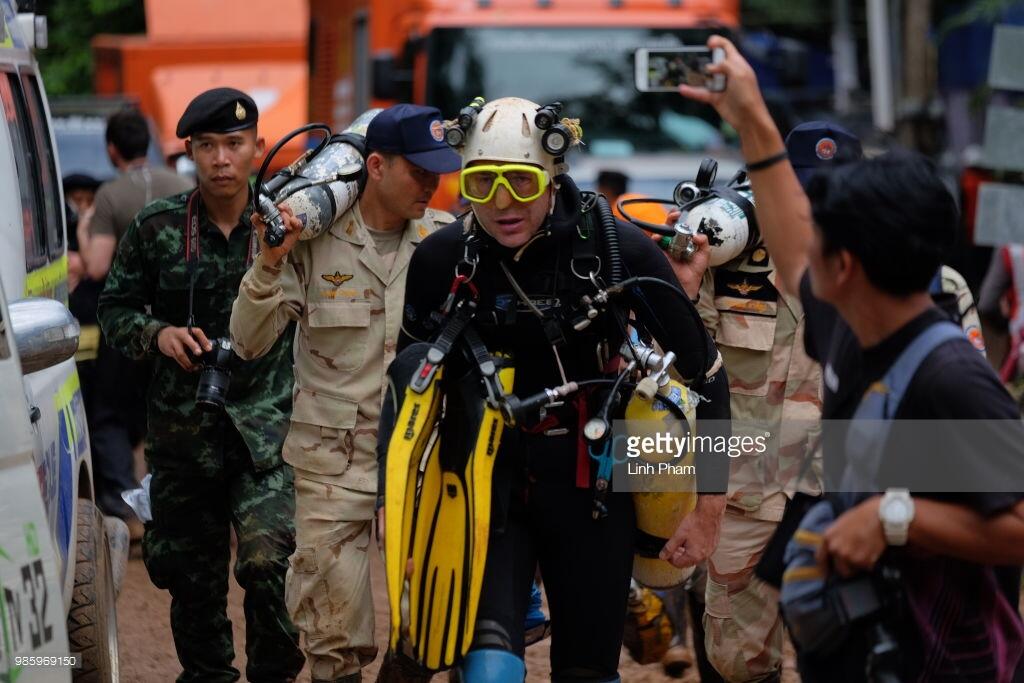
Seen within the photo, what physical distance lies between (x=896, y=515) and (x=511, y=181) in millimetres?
1650

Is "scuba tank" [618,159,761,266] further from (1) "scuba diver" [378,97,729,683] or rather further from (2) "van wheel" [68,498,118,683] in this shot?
(2) "van wheel" [68,498,118,683]

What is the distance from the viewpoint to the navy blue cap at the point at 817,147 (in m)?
5.30

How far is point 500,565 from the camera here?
4.32 m

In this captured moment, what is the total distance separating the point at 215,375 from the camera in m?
5.71

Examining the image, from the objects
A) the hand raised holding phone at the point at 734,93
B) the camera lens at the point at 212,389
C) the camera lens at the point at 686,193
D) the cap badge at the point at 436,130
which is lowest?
the camera lens at the point at 212,389

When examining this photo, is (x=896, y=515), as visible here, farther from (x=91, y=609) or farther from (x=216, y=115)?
(x=216, y=115)

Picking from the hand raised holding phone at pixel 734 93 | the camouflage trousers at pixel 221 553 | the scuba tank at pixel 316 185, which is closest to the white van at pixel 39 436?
the camouflage trousers at pixel 221 553

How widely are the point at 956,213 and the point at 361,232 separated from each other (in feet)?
8.85

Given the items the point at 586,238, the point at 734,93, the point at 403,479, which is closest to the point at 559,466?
the point at 403,479

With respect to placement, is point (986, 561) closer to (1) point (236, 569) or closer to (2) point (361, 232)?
(2) point (361, 232)

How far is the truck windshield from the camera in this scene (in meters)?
12.4

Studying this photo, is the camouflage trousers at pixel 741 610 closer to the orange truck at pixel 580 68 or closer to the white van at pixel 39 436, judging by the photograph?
the white van at pixel 39 436

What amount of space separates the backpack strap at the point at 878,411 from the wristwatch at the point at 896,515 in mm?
132

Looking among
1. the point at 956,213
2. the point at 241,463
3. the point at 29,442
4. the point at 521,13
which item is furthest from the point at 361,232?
the point at 521,13
